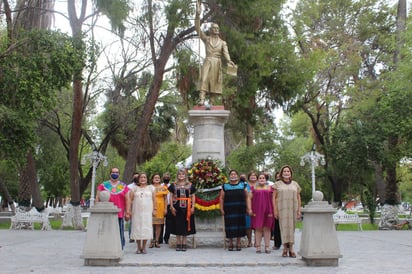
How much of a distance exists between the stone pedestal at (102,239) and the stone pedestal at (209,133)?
4.46 metres

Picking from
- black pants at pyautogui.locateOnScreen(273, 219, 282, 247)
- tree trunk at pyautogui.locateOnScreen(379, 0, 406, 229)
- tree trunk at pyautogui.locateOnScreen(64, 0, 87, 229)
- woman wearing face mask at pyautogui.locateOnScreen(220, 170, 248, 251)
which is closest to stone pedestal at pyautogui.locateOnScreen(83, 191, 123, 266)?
woman wearing face mask at pyautogui.locateOnScreen(220, 170, 248, 251)

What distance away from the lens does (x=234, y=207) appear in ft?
31.3

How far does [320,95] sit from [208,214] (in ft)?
53.3

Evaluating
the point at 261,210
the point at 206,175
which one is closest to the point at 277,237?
the point at 261,210

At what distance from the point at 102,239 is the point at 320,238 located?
374cm

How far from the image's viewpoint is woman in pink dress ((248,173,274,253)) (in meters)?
9.23

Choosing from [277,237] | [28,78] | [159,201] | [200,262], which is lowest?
[200,262]

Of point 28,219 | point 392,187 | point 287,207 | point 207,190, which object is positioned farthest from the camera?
point 392,187

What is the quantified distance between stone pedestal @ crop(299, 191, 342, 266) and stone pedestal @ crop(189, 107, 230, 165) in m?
4.29

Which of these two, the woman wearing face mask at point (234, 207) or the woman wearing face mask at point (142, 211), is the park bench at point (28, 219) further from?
the woman wearing face mask at point (234, 207)

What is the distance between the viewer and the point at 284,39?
58.2 feet

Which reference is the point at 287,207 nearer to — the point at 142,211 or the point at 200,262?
the point at 200,262

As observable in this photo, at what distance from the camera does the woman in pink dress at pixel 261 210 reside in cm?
923

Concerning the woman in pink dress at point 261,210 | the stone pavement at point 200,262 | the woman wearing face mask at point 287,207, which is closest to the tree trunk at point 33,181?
the stone pavement at point 200,262
